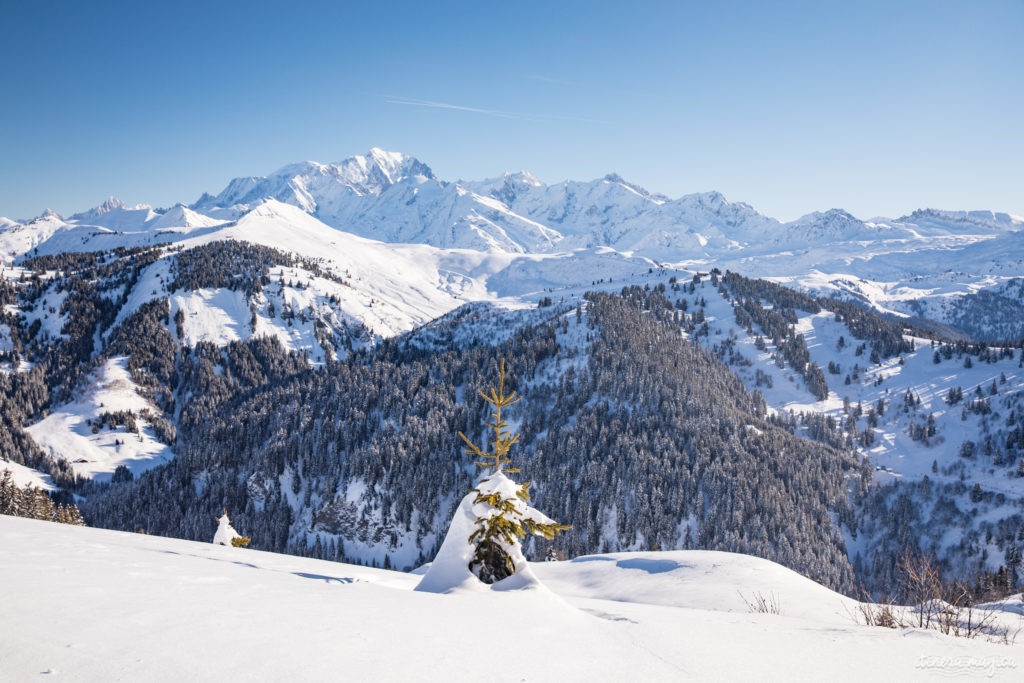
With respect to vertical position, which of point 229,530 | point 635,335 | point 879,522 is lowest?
point 879,522

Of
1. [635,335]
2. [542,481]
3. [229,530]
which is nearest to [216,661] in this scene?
[229,530]

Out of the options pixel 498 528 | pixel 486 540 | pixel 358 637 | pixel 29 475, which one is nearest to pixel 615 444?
pixel 486 540

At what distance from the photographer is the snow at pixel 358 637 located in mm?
4754

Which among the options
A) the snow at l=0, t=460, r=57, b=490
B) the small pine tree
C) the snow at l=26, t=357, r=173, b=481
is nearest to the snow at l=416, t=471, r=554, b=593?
the small pine tree

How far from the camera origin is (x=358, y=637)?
5.86m

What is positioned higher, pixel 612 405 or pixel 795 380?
pixel 795 380

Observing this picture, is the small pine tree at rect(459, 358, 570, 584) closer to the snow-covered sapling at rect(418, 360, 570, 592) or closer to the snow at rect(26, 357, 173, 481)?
the snow-covered sapling at rect(418, 360, 570, 592)

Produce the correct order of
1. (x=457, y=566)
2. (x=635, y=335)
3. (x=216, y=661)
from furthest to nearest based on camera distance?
(x=635, y=335), (x=457, y=566), (x=216, y=661)

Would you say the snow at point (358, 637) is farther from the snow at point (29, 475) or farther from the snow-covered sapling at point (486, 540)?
the snow at point (29, 475)

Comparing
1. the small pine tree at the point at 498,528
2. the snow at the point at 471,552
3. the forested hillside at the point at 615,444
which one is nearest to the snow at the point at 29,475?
the forested hillside at the point at 615,444

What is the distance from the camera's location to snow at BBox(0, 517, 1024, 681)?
15.6 feet

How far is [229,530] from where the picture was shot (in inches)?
1361

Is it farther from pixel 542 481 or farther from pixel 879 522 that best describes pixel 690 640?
pixel 879 522

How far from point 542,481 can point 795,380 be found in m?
113
